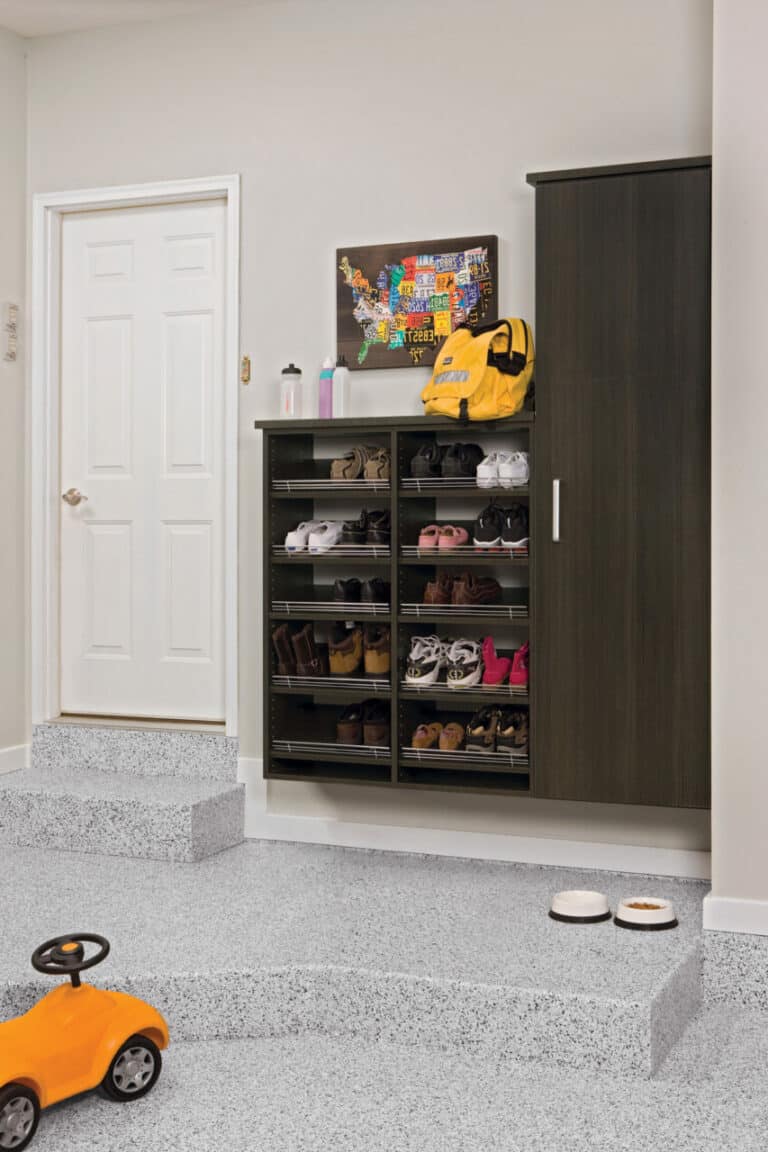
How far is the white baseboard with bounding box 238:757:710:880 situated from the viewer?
381cm

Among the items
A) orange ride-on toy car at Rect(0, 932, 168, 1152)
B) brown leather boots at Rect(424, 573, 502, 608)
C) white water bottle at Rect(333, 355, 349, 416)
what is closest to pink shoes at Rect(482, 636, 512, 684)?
brown leather boots at Rect(424, 573, 502, 608)

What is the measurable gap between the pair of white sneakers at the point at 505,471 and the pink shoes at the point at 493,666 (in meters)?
0.49

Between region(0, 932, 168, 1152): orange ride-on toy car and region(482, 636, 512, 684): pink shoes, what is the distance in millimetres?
1534

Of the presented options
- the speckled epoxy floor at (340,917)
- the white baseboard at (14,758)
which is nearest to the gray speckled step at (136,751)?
the white baseboard at (14,758)

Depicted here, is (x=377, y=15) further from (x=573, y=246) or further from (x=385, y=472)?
(x=385, y=472)

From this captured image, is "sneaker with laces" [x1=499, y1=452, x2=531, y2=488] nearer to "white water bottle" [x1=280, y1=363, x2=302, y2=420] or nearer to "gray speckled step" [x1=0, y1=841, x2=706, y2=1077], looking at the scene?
"white water bottle" [x1=280, y1=363, x2=302, y2=420]

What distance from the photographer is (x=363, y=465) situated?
3938 mm

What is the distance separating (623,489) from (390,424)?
30.6 inches

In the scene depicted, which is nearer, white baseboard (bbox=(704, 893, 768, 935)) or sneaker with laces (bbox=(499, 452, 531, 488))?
white baseboard (bbox=(704, 893, 768, 935))

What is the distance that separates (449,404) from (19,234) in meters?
2.01

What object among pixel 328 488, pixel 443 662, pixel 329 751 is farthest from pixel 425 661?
pixel 328 488

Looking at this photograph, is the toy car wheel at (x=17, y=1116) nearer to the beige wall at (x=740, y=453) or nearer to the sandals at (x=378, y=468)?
the beige wall at (x=740, y=453)

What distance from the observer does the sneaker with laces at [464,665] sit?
12.3 feet

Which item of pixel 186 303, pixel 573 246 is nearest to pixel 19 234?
pixel 186 303
